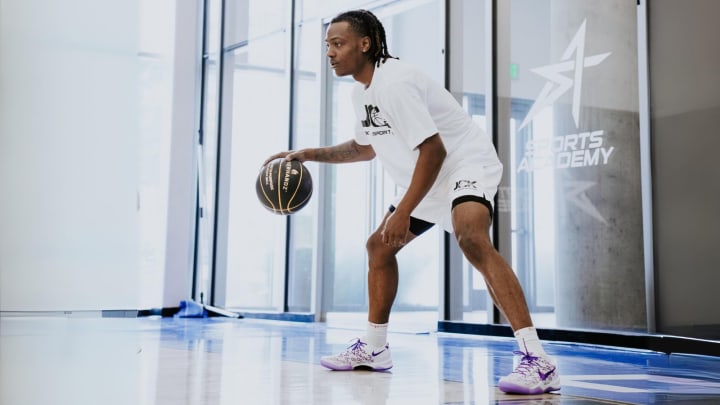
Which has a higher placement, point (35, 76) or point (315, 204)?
point (35, 76)

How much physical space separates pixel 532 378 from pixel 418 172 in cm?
72

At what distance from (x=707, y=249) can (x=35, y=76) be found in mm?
6666

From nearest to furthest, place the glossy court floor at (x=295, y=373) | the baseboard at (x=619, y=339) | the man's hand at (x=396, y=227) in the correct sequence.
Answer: the glossy court floor at (x=295, y=373), the man's hand at (x=396, y=227), the baseboard at (x=619, y=339)

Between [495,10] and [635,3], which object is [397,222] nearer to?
[635,3]

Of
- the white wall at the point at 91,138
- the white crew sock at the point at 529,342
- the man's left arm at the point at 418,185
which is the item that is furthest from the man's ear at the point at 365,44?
the white wall at the point at 91,138

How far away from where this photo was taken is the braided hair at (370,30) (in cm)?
287

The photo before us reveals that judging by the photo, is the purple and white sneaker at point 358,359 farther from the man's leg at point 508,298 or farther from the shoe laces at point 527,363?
the shoe laces at point 527,363

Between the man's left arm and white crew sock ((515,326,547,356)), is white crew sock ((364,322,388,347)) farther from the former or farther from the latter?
white crew sock ((515,326,547,356))

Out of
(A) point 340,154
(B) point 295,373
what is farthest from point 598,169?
(B) point 295,373

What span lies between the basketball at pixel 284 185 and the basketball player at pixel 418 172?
0.17 metres

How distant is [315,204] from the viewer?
694 cm

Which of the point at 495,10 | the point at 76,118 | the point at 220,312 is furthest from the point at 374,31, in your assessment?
the point at 76,118

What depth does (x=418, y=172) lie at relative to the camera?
2615 mm

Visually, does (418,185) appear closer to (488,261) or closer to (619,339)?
(488,261)
